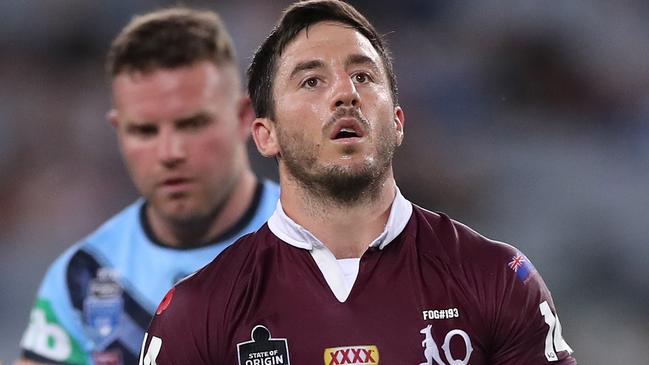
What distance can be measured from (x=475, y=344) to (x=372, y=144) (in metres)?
0.53

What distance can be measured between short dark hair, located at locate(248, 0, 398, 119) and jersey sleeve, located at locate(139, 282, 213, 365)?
0.54 m

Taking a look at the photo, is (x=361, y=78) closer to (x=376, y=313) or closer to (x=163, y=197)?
(x=376, y=313)

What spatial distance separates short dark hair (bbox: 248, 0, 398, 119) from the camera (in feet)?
8.69

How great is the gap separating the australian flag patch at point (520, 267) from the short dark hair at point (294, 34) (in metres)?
0.52

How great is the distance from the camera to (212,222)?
4465 mm

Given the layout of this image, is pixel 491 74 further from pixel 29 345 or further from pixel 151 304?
pixel 29 345

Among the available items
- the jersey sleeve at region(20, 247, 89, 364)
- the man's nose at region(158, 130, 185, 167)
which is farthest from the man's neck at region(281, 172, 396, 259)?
the jersey sleeve at region(20, 247, 89, 364)

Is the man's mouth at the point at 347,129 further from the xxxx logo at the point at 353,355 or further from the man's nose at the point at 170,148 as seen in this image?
the man's nose at the point at 170,148

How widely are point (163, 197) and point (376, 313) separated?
2.20 metres

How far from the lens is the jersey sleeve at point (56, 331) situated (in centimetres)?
439

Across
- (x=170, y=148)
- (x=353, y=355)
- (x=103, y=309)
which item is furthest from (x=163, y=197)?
(x=353, y=355)

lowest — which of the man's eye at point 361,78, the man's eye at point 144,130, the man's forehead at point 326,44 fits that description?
the man's eye at point 361,78

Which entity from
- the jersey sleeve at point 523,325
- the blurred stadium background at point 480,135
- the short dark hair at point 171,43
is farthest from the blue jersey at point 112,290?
the jersey sleeve at point 523,325

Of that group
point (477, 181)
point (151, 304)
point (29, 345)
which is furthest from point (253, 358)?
point (477, 181)
